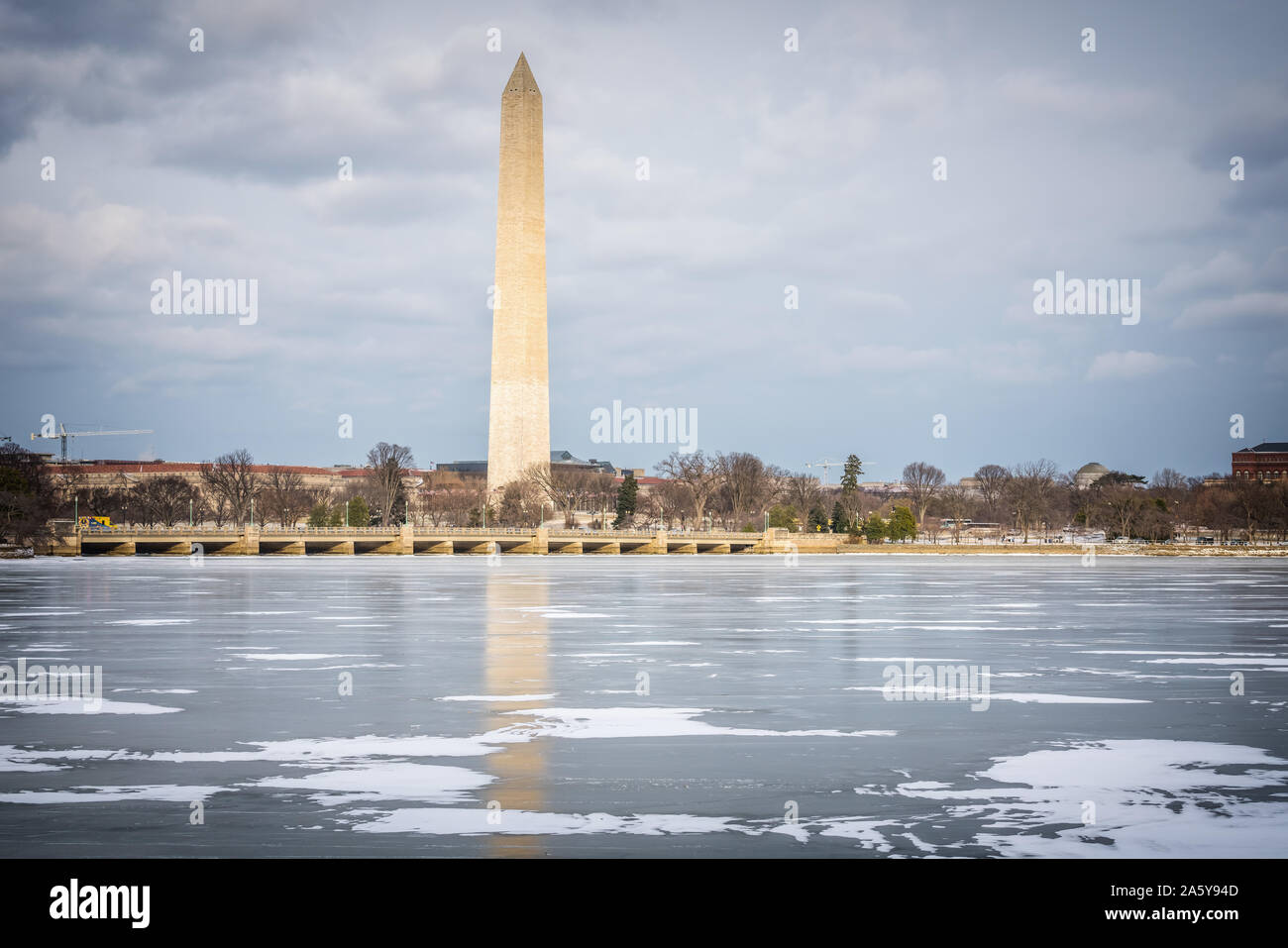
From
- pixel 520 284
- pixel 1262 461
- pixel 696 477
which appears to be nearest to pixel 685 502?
pixel 696 477

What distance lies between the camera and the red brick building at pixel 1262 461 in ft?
536

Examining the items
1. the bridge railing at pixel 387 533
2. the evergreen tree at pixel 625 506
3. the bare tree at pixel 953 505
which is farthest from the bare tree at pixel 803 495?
the bridge railing at pixel 387 533

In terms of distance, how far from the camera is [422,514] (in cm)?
14350

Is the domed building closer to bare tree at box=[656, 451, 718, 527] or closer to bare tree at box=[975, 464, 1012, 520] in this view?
bare tree at box=[975, 464, 1012, 520]

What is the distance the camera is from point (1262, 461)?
168 meters

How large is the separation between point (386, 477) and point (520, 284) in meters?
37.1

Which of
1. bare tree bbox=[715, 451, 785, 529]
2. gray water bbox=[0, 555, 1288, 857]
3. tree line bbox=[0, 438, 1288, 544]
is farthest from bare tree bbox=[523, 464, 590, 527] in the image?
gray water bbox=[0, 555, 1288, 857]

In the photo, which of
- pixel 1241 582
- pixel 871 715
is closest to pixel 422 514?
pixel 1241 582

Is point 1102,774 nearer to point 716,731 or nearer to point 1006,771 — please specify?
point 1006,771

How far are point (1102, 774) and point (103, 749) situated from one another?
783 centimetres

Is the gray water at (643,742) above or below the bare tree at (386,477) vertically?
below

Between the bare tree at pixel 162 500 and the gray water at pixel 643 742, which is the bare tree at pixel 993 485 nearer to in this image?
the bare tree at pixel 162 500

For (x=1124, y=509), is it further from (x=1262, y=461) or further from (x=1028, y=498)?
(x=1262, y=461)

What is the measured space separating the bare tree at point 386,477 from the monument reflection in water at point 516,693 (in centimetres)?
8944
